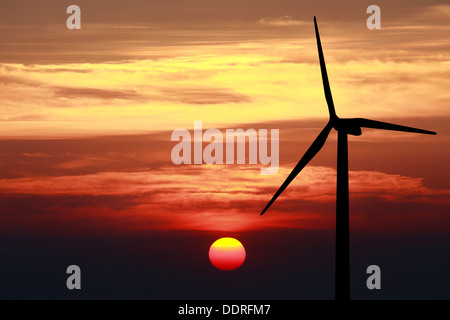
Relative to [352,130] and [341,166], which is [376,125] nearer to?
[352,130]

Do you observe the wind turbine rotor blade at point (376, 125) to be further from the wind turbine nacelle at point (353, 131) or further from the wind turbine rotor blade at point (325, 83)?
the wind turbine rotor blade at point (325, 83)

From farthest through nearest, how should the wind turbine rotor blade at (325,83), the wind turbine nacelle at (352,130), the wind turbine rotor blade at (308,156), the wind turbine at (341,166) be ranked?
the wind turbine rotor blade at (325,83), the wind turbine rotor blade at (308,156), the wind turbine nacelle at (352,130), the wind turbine at (341,166)

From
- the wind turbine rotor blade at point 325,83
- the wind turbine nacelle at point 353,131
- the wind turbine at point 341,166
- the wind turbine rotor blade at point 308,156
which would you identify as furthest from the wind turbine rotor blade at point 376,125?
the wind turbine rotor blade at point 308,156

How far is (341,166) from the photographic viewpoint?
4125 centimetres

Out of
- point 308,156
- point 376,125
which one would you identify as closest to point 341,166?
point 308,156

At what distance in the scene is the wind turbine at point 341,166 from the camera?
40438 millimetres

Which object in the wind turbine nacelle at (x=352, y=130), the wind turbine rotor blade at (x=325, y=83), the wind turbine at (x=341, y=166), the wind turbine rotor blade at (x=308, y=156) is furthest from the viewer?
the wind turbine rotor blade at (x=325, y=83)

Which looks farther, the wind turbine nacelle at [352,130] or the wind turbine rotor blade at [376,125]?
the wind turbine rotor blade at [376,125]

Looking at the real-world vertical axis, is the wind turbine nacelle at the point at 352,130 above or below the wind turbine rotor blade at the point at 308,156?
above

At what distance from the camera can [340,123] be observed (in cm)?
4350
